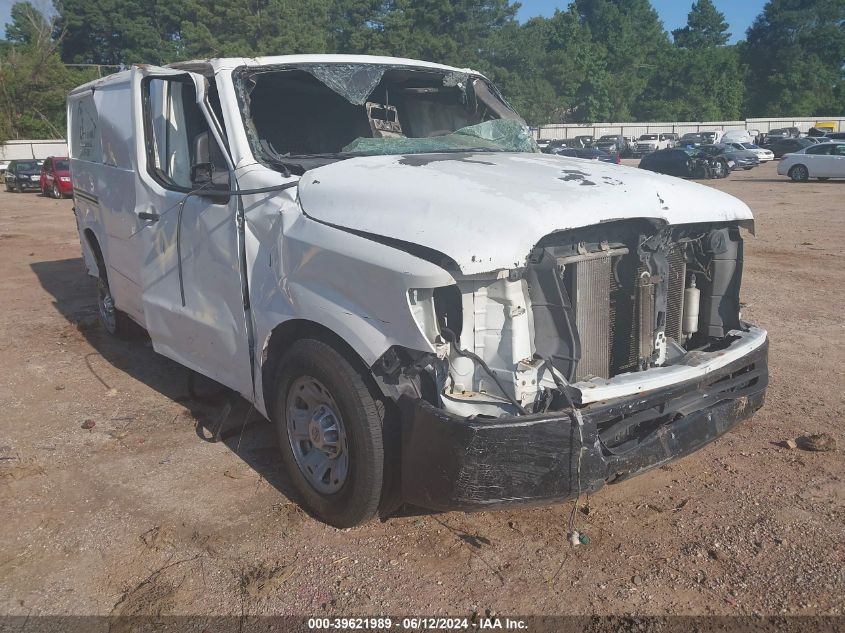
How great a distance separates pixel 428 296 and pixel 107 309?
5034 mm

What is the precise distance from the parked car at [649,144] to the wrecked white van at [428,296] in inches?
1911

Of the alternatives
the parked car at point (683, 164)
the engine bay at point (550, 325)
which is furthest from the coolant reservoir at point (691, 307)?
the parked car at point (683, 164)

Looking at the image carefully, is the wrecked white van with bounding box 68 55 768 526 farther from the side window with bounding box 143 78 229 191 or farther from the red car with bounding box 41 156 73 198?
the red car with bounding box 41 156 73 198

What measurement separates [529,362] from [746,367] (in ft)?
4.64

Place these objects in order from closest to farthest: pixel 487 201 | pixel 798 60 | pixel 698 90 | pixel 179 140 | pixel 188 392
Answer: pixel 487 201 < pixel 179 140 < pixel 188 392 < pixel 698 90 < pixel 798 60

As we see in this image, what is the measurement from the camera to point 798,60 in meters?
83.5

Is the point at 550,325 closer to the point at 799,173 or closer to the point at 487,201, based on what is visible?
the point at 487,201

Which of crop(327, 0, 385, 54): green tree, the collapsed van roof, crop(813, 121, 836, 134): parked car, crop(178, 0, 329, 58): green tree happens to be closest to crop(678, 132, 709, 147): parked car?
crop(813, 121, 836, 134): parked car

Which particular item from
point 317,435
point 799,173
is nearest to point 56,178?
point 317,435

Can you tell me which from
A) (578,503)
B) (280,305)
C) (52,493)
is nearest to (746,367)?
(578,503)

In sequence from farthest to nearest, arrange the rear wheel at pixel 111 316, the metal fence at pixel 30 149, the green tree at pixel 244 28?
the green tree at pixel 244 28, the metal fence at pixel 30 149, the rear wheel at pixel 111 316

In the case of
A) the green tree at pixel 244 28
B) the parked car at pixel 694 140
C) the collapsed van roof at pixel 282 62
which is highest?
the green tree at pixel 244 28

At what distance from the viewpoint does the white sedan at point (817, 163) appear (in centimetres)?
2726

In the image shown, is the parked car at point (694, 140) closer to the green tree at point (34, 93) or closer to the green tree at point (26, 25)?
the green tree at point (34, 93)
